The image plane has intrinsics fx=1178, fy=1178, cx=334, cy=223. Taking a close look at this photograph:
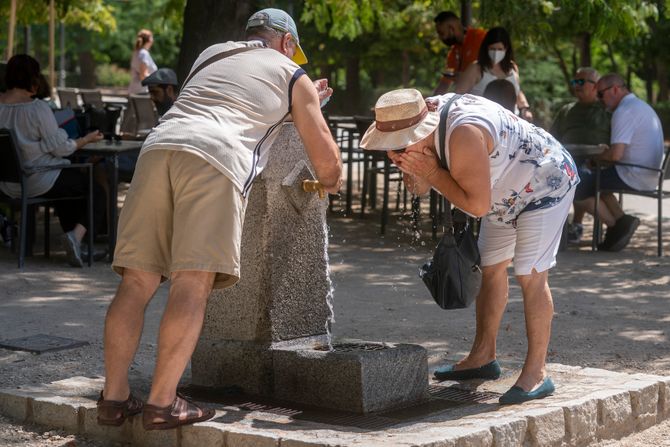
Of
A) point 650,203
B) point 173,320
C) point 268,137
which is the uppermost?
point 268,137

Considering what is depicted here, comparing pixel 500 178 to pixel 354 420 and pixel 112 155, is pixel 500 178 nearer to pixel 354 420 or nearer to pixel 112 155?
pixel 354 420

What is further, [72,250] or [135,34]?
[135,34]

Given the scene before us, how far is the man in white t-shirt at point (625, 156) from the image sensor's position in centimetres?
1045

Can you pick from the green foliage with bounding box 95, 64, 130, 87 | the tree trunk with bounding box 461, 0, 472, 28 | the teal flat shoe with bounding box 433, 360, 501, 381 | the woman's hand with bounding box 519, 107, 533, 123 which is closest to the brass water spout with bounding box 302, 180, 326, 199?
the teal flat shoe with bounding box 433, 360, 501, 381

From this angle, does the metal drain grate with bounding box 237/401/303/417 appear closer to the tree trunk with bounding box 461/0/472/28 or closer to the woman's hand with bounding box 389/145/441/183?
the woman's hand with bounding box 389/145/441/183

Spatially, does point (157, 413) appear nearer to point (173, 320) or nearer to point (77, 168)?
point (173, 320)

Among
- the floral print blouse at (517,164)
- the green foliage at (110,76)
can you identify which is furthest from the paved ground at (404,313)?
the green foliage at (110,76)

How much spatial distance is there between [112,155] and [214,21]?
79.7 inches

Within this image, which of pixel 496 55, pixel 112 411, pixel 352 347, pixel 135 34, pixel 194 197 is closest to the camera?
pixel 194 197

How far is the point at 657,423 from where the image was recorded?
5402mm

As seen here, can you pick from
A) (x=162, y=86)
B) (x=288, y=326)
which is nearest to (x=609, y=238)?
(x=162, y=86)

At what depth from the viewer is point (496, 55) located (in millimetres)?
11180

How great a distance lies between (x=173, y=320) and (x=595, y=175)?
22.8 ft

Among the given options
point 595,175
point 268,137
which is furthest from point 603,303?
point 268,137
